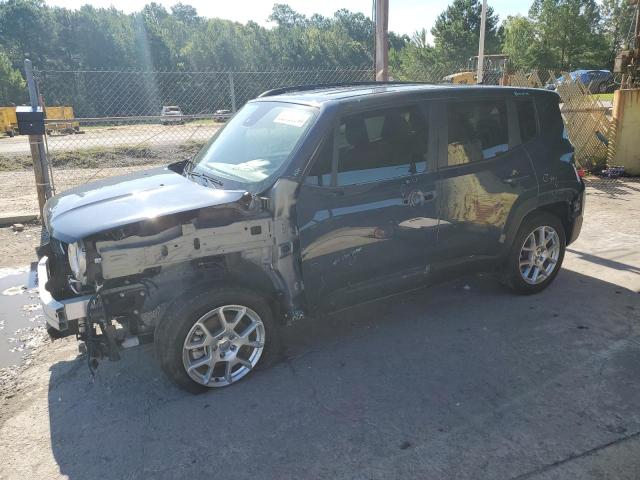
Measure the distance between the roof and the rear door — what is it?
125 mm

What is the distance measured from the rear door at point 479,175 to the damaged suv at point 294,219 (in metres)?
0.01

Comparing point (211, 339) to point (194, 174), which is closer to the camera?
point (211, 339)

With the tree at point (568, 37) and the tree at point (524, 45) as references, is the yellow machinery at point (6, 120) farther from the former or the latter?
the tree at point (568, 37)

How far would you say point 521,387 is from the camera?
11.3ft

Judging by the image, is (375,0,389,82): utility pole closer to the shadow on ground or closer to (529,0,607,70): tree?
the shadow on ground

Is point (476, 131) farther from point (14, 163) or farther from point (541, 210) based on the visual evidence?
point (14, 163)

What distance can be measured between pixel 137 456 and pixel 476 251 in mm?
3016

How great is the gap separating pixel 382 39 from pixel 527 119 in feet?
10.1

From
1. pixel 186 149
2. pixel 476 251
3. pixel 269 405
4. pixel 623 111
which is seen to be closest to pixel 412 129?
pixel 476 251

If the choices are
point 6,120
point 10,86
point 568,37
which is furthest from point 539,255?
point 568,37

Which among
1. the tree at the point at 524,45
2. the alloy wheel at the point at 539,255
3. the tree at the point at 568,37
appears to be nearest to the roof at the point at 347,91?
the alloy wheel at the point at 539,255

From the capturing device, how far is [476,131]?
4.31 meters

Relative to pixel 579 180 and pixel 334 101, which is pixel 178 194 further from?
pixel 579 180

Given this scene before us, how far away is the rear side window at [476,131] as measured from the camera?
13.7 ft
